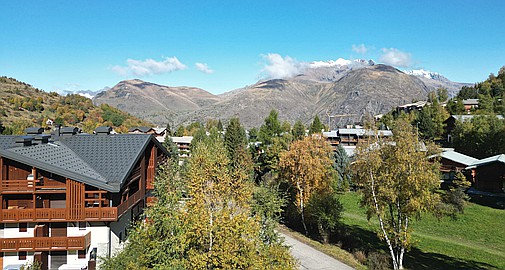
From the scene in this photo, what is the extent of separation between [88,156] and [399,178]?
17478 mm

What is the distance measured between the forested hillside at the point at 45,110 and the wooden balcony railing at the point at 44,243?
198 feet

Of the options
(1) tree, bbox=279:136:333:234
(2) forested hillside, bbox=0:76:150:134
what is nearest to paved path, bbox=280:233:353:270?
(1) tree, bbox=279:136:333:234

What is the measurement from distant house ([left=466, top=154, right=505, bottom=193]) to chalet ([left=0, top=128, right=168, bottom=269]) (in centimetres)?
3792

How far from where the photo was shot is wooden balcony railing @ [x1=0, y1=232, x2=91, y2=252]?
55.6ft

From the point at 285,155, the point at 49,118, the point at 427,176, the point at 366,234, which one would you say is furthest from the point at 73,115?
the point at 427,176

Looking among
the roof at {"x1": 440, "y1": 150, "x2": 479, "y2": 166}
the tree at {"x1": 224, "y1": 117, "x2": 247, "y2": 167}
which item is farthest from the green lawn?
the tree at {"x1": 224, "y1": 117, "x2": 247, "y2": 167}

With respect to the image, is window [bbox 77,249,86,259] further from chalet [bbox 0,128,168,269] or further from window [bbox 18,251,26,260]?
window [bbox 18,251,26,260]

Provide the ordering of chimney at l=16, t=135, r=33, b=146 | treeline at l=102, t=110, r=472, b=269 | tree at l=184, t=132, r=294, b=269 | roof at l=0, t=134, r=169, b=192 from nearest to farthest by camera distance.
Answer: tree at l=184, t=132, r=294, b=269
treeline at l=102, t=110, r=472, b=269
roof at l=0, t=134, r=169, b=192
chimney at l=16, t=135, r=33, b=146

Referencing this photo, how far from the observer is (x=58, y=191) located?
1784cm

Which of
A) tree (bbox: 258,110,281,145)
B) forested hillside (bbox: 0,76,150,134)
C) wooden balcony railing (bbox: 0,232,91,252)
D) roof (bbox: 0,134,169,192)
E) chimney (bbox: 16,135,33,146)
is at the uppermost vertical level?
forested hillside (bbox: 0,76,150,134)

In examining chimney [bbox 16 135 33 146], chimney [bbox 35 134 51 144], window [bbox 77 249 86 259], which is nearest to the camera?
window [bbox 77 249 86 259]

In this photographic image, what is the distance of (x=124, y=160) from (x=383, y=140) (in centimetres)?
1482

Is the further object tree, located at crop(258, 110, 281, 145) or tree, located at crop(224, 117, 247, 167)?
tree, located at crop(258, 110, 281, 145)

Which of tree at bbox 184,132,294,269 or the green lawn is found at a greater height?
tree at bbox 184,132,294,269
